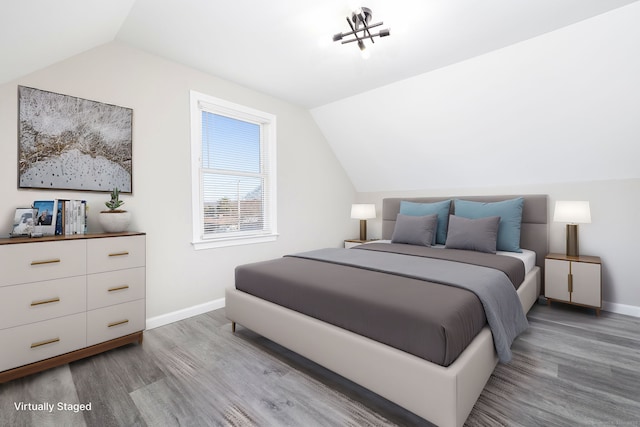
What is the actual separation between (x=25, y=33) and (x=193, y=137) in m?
1.41

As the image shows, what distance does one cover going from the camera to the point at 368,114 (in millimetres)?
3818

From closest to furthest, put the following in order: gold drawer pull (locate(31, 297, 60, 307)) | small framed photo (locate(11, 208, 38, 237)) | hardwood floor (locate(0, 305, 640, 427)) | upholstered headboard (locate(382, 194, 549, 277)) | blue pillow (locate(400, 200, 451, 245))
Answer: hardwood floor (locate(0, 305, 640, 427)) < gold drawer pull (locate(31, 297, 60, 307)) < small framed photo (locate(11, 208, 38, 237)) < upholstered headboard (locate(382, 194, 549, 277)) < blue pillow (locate(400, 200, 451, 245))

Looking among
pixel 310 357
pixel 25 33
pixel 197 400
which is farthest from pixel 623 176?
pixel 25 33

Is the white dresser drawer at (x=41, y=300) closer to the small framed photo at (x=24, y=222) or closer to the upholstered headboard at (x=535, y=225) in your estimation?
the small framed photo at (x=24, y=222)

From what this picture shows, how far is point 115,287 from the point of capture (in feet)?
7.11

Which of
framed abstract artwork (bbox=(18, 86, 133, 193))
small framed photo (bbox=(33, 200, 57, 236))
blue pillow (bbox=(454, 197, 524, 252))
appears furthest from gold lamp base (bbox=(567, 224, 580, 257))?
small framed photo (bbox=(33, 200, 57, 236))

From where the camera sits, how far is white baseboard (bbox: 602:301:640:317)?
9.20 feet

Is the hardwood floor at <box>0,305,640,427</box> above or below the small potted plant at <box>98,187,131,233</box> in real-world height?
below

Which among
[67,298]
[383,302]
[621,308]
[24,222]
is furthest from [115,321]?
[621,308]

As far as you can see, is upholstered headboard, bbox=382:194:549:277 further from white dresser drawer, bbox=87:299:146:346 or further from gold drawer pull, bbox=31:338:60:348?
gold drawer pull, bbox=31:338:60:348

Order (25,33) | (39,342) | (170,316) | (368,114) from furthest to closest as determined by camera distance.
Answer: (368,114)
(170,316)
(39,342)
(25,33)

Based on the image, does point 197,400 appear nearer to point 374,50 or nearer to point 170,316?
point 170,316

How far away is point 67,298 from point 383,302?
2061mm

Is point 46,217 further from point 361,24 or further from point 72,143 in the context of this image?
point 361,24
